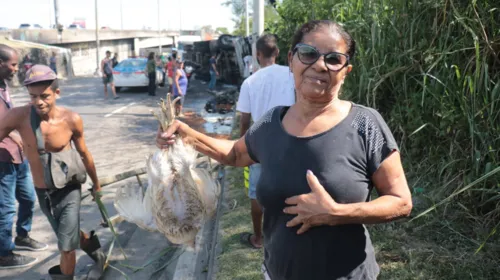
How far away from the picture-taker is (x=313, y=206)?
4.93ft

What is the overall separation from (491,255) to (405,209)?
1.80 metres

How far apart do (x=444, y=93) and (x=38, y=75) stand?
11.0 ft

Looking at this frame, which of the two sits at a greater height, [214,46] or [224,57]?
[214,46]

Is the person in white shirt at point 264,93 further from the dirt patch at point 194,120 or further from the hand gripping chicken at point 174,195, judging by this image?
the dirt patch at point 194,120

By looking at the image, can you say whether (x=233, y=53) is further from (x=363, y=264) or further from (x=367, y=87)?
(x=363, y=264)

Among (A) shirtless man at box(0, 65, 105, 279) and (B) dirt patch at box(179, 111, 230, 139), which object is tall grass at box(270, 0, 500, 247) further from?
(B) dirt patch at box(179, 111, 230, 139)

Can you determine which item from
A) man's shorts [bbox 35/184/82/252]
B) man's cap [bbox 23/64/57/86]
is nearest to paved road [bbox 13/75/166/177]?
man's shorts [bbox 35/184/82/252]

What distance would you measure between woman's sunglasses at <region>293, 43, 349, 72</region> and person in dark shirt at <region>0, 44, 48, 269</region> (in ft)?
11.6

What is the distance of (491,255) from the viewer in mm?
2898

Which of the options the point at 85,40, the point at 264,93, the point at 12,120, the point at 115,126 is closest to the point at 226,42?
the point at 115,126

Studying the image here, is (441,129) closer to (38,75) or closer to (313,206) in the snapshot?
(313,206)

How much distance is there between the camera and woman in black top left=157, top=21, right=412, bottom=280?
5.10ft

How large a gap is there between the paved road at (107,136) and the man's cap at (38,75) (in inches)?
76.4

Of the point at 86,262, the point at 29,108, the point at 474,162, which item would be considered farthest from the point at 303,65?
the point at 86,262
